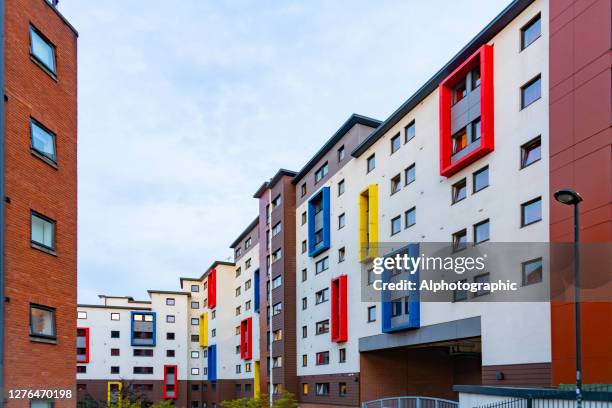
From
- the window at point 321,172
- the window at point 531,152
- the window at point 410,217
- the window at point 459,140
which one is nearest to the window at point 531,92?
the window at point 531,152

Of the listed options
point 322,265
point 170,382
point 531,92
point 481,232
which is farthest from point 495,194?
point 170,382

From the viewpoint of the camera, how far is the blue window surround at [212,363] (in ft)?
254

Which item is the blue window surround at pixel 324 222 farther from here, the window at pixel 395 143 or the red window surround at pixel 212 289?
the red window surround at pixel 212 289

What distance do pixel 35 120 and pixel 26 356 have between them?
244 inches

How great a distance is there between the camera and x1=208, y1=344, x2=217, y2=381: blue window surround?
7756 cm

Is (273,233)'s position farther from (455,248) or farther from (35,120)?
(35,120)

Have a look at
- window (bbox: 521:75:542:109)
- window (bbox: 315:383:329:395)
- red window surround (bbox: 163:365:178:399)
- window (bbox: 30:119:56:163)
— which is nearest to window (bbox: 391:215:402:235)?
window (bbox: 521:75:542:109)

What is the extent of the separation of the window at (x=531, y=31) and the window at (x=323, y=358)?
1050 inches

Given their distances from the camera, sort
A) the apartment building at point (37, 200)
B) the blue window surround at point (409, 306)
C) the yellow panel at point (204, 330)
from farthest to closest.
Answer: the yellow panel at point (204, 330), the blue window surround at point (409, 306), the apartment building at point (37, 200)

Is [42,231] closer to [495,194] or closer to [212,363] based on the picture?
[495,194]

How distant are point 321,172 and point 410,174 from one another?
14874 millimetres

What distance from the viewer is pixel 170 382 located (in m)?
81.9

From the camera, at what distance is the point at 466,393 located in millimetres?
19766

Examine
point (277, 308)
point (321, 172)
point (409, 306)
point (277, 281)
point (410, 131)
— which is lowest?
point (277, 308)
